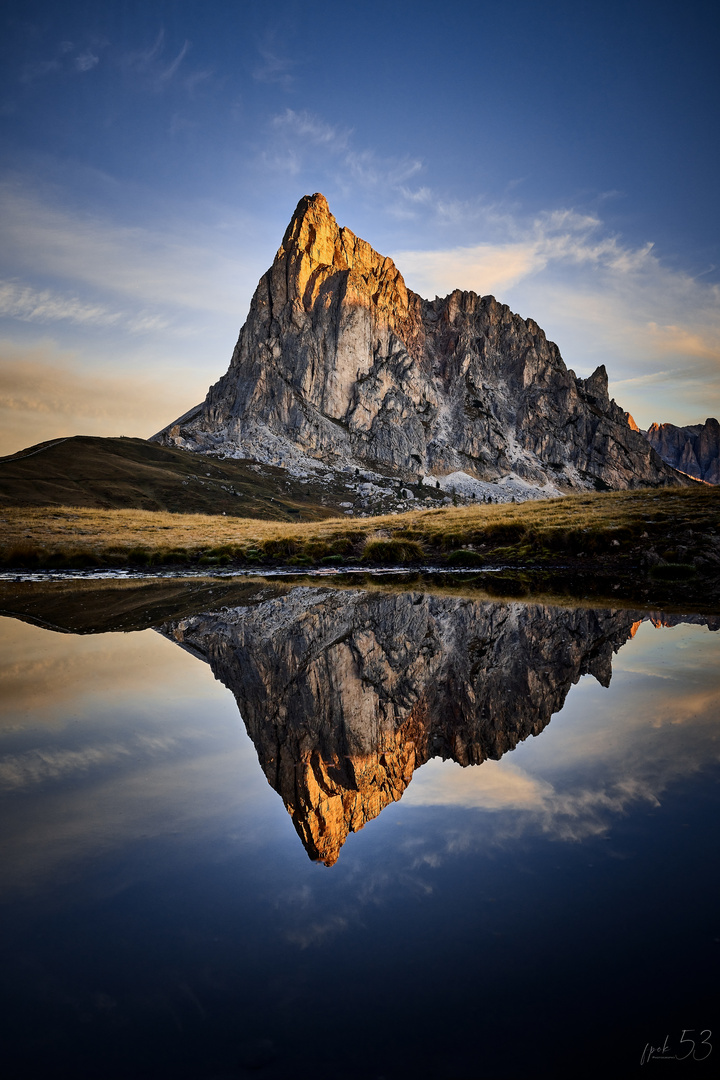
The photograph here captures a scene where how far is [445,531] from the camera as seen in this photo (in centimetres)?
3681

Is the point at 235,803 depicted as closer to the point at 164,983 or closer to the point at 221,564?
the point at 164,983

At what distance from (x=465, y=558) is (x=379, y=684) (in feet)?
76.1

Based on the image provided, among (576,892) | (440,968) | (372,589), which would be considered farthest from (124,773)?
(372,589)

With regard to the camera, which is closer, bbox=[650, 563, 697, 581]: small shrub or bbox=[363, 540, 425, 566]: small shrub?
bbox=[650, 563, 697, 581]: small shrub

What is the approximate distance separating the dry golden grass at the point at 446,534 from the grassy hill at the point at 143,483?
157ft

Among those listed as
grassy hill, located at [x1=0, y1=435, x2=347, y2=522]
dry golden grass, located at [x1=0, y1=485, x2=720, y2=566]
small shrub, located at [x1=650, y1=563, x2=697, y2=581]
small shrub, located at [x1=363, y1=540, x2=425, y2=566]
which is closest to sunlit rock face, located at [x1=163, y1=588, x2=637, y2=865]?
small shrub, located at [x1=650, y1=563, x2=697, y2=581]

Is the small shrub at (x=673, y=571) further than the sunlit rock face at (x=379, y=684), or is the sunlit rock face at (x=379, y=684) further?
the small shrub at (x=673, y=571)

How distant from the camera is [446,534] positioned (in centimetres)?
3556

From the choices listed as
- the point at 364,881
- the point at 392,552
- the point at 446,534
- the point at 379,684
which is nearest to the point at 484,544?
the point at 446,534
